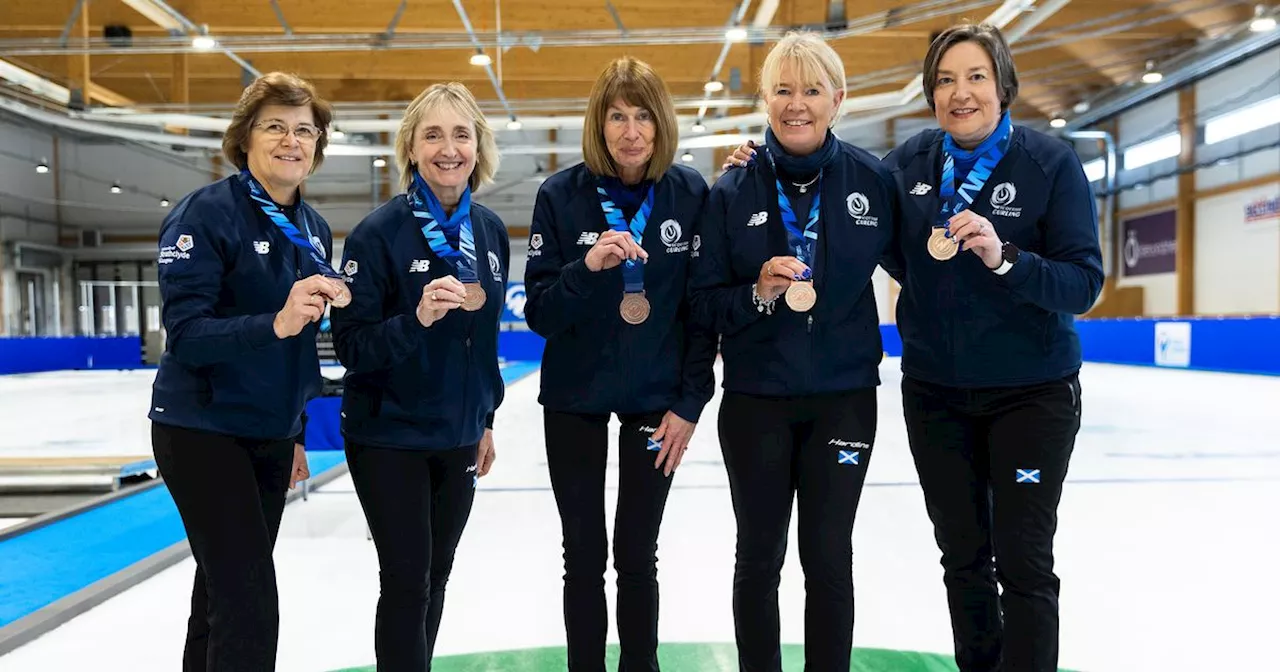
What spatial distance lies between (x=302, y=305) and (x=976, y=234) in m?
1.35

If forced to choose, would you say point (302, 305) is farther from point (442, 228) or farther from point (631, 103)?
point (631, 103)

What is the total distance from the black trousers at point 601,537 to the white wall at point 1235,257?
18.1 meters

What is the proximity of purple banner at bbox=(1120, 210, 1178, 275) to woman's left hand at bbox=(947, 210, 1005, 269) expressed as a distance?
2011cm

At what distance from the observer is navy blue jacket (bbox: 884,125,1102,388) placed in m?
1.95

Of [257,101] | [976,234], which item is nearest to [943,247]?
[976,234]

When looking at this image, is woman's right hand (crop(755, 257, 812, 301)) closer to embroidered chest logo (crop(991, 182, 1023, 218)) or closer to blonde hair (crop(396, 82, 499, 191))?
embroidered chest logo (crop(991, 182, 1023, 218))

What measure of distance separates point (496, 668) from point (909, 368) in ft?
4.77

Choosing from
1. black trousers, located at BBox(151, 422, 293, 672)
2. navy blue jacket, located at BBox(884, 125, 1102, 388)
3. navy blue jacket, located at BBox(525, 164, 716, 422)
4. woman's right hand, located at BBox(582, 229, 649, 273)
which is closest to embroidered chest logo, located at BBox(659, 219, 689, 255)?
navy blue jacket, located at BBox(525, 164, 716, 422)

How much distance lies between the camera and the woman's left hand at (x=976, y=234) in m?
1.79

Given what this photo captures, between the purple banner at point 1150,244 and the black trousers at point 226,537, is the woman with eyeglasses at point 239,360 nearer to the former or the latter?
the black trousers at point 226,537

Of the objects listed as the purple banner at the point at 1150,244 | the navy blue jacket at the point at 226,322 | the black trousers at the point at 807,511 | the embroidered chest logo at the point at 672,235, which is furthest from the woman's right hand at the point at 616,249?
the purple banner at the point at 1150,244

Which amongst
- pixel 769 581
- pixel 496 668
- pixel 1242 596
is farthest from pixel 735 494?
pixel 1242 596

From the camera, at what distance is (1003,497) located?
6.47ft

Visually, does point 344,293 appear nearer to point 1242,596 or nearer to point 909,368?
point 909,368
